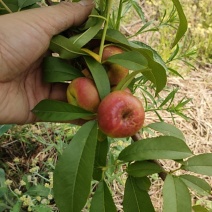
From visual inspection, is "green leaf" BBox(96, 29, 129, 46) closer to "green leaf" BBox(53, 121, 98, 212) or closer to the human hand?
the human hand

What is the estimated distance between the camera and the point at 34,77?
0.96m

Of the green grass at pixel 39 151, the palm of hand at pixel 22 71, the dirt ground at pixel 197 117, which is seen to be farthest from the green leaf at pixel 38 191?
the dirt ground at pixel 197 117

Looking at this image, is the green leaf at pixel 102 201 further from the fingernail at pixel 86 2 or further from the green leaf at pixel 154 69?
the fingernail at pixel 86 2

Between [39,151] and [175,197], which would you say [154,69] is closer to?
[175,197]

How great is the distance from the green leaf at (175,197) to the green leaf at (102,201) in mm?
106

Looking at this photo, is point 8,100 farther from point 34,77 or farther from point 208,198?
point 208,198

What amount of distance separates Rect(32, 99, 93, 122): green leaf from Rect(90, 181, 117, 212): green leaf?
0.48 ft

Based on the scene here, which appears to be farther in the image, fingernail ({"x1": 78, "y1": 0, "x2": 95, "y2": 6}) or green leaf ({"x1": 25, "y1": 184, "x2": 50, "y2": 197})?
green leaf ({"x1": 25, "y1": 184, "x2": 50, "y2": 197})

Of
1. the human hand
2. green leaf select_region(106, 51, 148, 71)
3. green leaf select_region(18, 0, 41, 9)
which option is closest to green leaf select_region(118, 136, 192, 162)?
green leaf select_region(106, 51, 148, 71)

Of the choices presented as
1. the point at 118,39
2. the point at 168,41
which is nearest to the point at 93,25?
the point at 118,39

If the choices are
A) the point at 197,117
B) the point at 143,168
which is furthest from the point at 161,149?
the point at 197,117

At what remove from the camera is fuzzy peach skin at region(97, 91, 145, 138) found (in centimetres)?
67

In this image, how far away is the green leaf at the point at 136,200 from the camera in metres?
0.74

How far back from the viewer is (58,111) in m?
0.72
